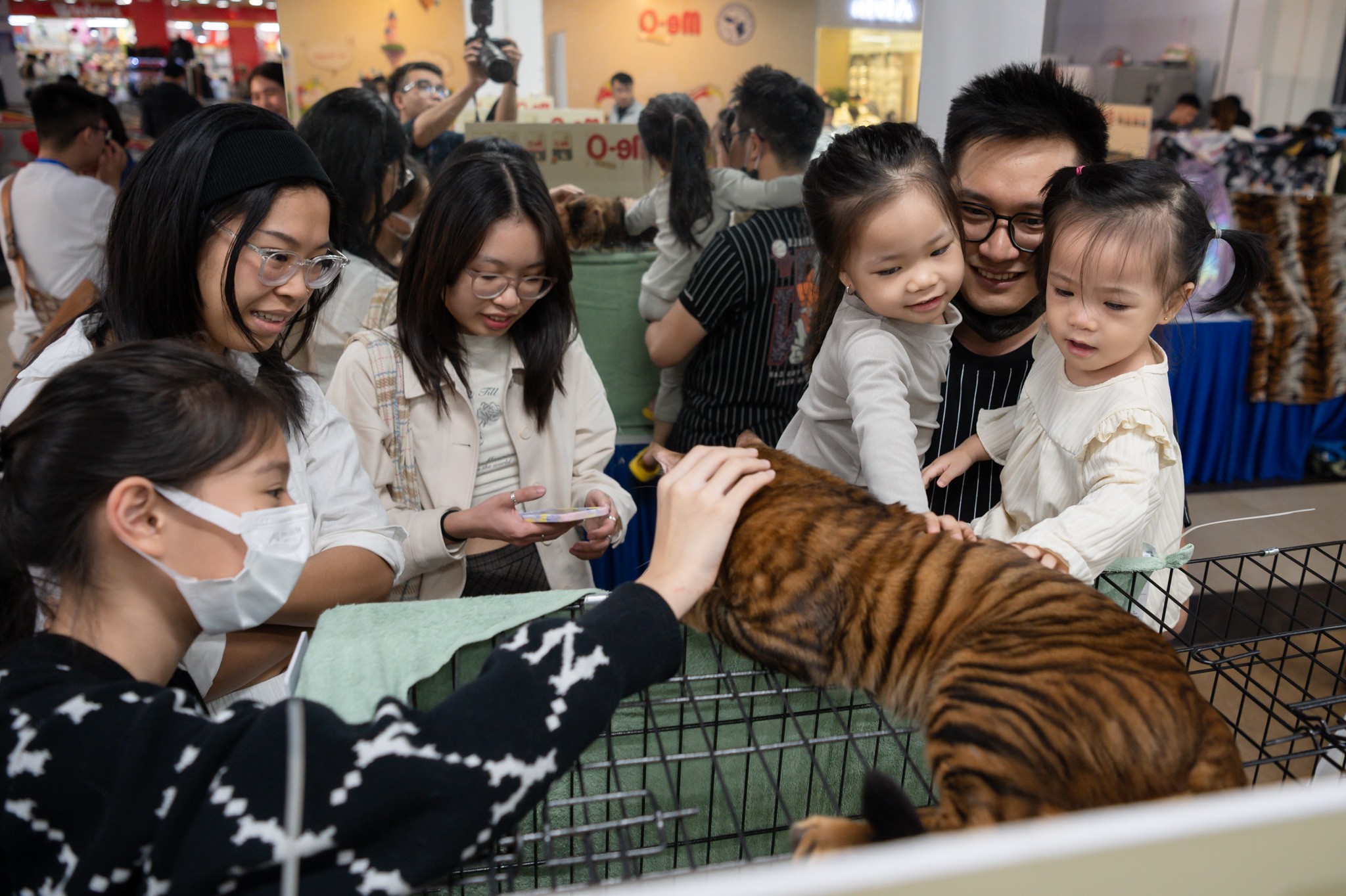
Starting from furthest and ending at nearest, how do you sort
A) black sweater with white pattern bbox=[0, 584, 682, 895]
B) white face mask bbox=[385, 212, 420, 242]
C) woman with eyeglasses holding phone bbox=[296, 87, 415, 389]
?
white face mask bbox=[385, 212, 420, 242], woman with eyeglasses holding phone bbox=[296, 87, 415, 389], black sweater with white pattern bbox=[0, 584, 682, 895]

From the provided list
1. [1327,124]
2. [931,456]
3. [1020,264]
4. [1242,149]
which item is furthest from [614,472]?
[1327,124]

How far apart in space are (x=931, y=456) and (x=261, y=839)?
1.38m

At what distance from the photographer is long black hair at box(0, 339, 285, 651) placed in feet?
3.04

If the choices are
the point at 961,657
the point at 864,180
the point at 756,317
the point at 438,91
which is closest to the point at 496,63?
the point at 438,91

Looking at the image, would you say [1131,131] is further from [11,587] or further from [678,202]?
[11,587]

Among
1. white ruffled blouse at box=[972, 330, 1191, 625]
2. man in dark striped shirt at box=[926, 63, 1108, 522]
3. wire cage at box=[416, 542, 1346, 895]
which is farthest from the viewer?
man in dark striped shirt at box=[926, 63, 1108, 522]

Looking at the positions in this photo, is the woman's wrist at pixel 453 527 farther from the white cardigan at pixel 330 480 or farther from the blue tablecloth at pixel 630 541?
the blue tablecloth at pixel 630 541

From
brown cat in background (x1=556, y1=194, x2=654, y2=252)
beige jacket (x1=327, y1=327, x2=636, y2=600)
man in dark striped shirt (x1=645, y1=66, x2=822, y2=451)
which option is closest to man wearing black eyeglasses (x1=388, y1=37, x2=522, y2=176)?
brown cat in background (x1=556, y1=194, x2=654, y2=252)

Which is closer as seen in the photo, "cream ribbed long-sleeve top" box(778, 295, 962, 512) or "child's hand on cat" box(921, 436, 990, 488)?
"cream ribbed long-sleeve top" box(778, 295, 962, 512)

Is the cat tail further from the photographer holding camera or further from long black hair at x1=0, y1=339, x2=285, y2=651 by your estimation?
the photographer holding camera

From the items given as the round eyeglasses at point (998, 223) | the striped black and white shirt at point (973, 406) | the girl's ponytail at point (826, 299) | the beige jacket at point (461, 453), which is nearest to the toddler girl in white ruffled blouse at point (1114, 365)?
the round eyeglasses at point (998, 223)

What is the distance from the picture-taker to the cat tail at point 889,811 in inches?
28.6

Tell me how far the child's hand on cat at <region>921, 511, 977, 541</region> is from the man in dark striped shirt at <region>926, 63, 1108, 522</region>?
45cm

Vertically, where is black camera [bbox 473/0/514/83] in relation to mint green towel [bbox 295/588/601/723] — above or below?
above
